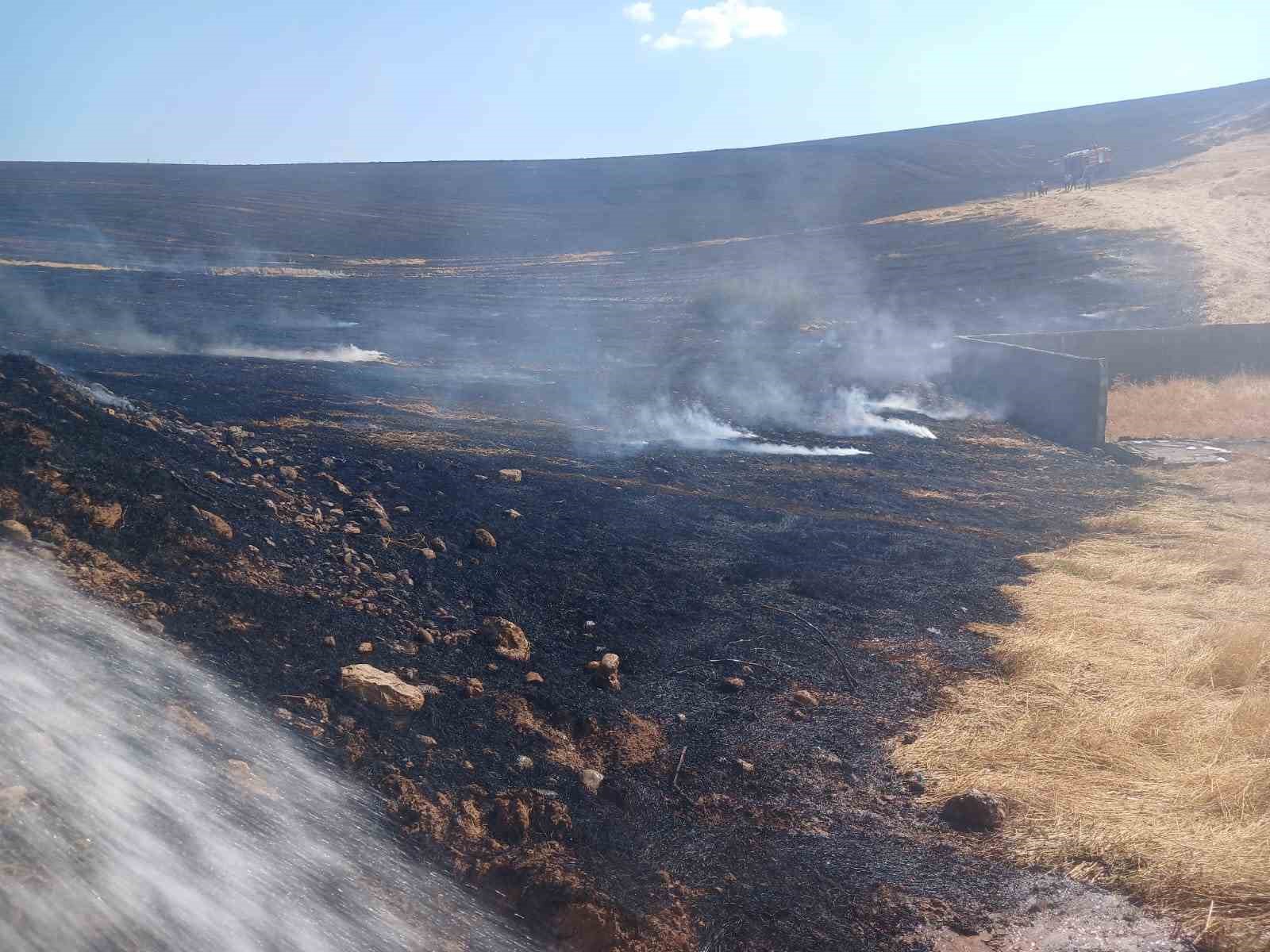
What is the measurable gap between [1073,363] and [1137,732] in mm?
10908

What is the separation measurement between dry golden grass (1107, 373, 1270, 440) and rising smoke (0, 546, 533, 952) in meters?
14.9

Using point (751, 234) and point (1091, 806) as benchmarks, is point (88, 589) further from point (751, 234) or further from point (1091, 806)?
point (751, 234)

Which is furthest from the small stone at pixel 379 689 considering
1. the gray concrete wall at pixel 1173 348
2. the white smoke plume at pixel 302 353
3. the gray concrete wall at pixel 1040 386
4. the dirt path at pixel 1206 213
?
the dirt path at pixel 1206 213

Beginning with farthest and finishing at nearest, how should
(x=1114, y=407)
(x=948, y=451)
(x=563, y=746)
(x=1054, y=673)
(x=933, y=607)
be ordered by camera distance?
1. (x=1114, y=407)
2. (x=948, y=451)
3. (x=933, y=607)
4. (x=1054, y=673)
5. (x=563, y=746)

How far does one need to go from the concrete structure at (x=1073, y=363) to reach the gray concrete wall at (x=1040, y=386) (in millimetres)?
15

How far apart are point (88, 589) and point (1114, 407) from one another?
17.4 m

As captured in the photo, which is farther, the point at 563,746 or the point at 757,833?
the point at 563,746

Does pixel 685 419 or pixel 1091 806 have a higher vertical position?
pixel 685 419

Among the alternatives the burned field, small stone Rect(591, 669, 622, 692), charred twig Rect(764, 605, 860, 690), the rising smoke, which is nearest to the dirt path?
the burned field

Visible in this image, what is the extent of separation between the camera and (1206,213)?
35.8m

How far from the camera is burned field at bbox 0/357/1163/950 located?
4.69 metres

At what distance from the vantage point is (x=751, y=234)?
4603 cm

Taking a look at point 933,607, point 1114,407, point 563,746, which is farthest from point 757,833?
point 1114,407

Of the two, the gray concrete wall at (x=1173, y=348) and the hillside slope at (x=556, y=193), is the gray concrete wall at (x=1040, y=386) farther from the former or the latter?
the hillside slope at (x=556, y=193)
